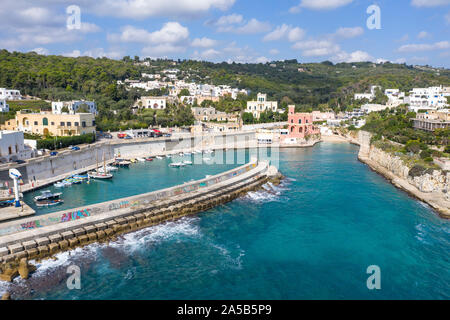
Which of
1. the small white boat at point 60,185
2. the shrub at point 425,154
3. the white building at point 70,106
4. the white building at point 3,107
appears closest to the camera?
the small white boat at point 60,185

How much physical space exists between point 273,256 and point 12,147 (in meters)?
25.1

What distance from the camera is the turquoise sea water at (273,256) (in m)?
14.6

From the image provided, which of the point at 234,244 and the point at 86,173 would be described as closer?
the point at 234,244

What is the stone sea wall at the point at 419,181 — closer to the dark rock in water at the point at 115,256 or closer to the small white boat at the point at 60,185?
the dark rock in water at the point at 115,256

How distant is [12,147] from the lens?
29250mm

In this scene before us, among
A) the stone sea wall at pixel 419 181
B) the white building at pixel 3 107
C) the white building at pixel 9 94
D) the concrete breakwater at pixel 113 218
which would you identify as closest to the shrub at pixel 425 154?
the stone sea wall at pixel 419 181

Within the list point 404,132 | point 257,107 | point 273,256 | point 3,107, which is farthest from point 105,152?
point 257,107

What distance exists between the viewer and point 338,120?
77.0m

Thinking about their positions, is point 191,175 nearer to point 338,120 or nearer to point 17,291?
point 17,291

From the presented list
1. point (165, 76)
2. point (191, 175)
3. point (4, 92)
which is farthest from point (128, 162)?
point (165, 76)

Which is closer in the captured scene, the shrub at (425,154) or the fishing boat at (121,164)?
the shrub at (425,154)

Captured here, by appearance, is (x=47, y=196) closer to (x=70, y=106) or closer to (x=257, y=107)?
(x=70, y=106)

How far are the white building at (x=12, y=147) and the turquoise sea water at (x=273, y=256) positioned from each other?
54.0 ft

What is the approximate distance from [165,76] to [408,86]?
261ft
